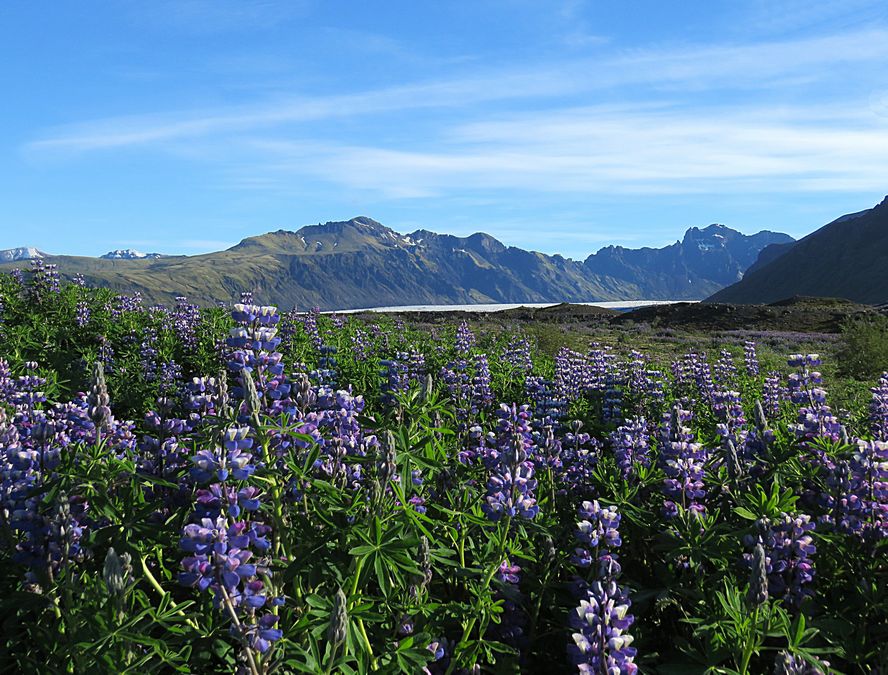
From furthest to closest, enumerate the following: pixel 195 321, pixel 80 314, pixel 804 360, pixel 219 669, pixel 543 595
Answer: pixel 195 321, pixel 80 314, pixel 804 360, pixel 543 595, pixel 219 669

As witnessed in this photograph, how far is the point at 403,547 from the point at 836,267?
699 ft

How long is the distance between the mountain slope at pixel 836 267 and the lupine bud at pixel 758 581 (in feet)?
600

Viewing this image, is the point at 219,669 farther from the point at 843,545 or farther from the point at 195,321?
the point at 195,321

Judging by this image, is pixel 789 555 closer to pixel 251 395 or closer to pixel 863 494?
pixel 863 494

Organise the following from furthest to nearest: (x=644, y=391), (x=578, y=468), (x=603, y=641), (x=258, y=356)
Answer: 1. (x=644, y=391)
2. (x=578, y=468)
3. (x=258, y=356)
4. (x=603, y=641)

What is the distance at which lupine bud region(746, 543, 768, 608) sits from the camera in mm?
2592

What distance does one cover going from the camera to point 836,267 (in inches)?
7037

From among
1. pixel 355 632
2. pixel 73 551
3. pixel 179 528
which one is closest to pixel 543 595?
pixel 355 632

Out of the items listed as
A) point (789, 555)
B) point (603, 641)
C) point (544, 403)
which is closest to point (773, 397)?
point (544, 403)

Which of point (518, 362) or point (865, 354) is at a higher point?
point (518, 362)

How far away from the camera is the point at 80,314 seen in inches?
459

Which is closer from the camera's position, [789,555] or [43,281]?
[789,555]

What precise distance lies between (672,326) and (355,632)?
40.3m

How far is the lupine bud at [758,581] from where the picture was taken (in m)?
2.59
